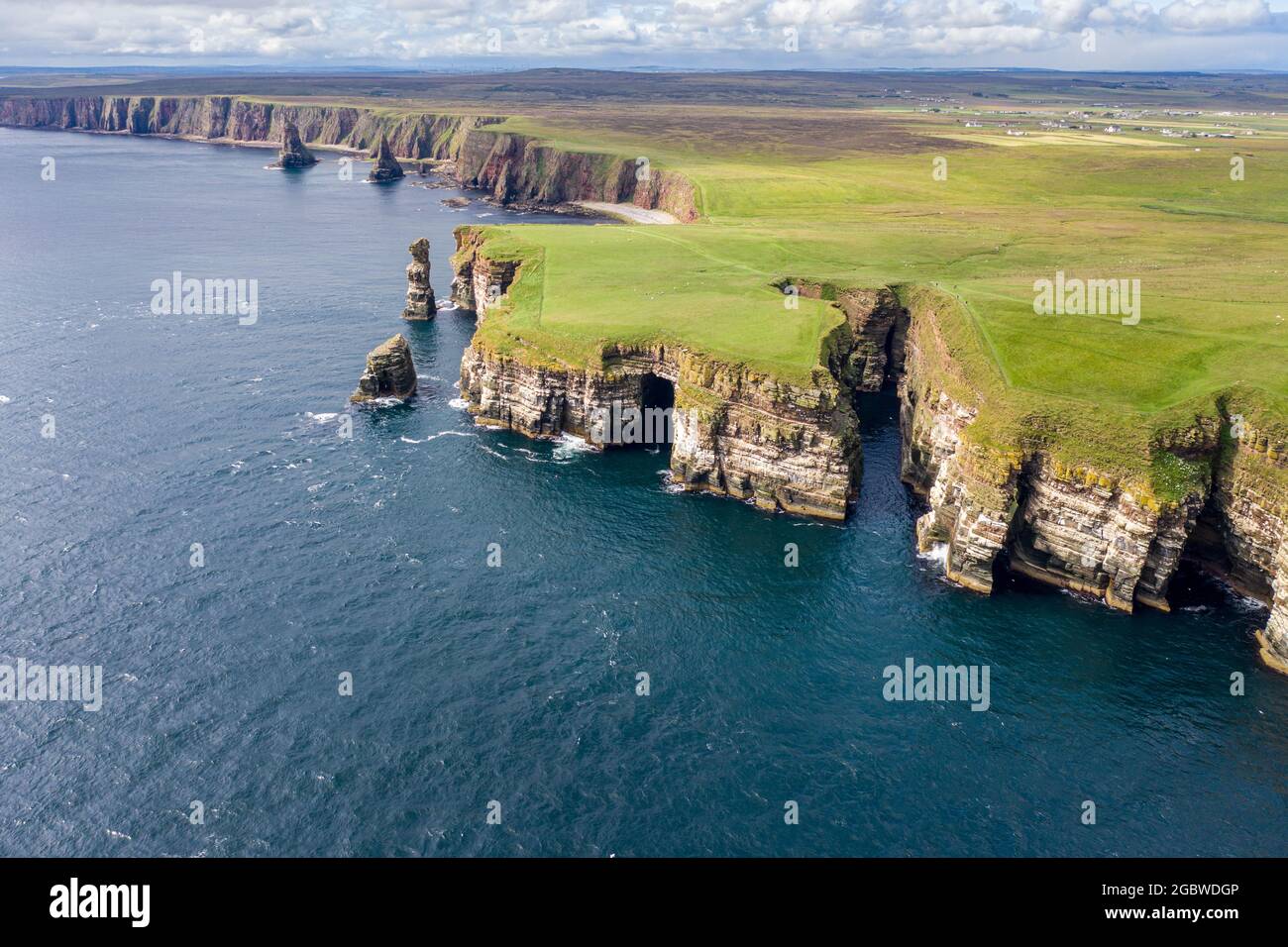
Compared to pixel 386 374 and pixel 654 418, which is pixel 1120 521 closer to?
pixel 654 418

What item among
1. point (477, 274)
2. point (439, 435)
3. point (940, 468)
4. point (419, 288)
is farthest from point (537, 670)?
point (419, 288)

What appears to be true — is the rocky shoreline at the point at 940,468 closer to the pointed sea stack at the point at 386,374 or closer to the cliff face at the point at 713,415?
the cliff face at the point at 713,415

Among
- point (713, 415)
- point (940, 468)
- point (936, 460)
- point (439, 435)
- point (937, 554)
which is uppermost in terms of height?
point (713, 415)

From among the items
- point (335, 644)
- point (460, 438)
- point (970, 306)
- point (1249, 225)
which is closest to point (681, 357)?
point (460, 438)

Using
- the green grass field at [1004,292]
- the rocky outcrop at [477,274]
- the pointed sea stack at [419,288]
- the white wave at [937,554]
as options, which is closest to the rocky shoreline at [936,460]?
the white wave at [937,554]

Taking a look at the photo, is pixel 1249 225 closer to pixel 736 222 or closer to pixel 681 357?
pixel 736 222
